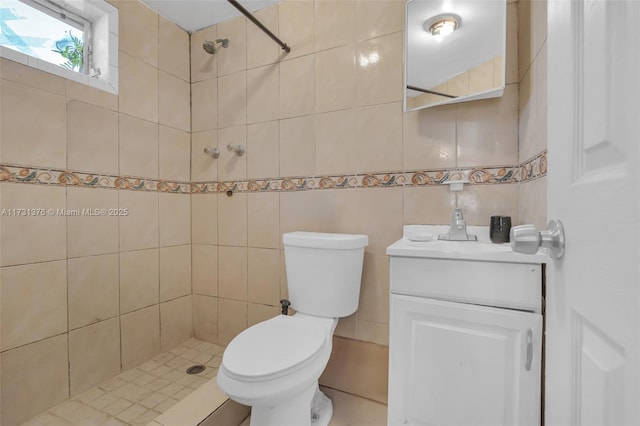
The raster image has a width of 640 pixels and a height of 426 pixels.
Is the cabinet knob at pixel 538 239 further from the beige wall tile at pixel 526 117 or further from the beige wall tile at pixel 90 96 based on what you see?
the beige wall tile at pixel 90 96

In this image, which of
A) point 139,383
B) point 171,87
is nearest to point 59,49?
point 171,87

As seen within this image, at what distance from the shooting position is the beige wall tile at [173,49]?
178 centimetres

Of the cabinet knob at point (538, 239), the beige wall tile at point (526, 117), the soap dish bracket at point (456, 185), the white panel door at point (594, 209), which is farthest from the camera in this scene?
the soap dish bracket at point (456, 185)

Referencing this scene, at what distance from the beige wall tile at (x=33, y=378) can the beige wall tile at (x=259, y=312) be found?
2.86 feet

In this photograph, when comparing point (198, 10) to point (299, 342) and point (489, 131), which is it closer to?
point (489, 131)

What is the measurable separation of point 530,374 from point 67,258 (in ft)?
6.20

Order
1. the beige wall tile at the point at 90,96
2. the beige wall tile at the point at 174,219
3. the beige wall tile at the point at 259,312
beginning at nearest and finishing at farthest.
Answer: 1. the beige wall tile at the point at 90,96
2. the beige wall tile at the point at 259,312
3. the beige wall tile at the point at 174,219

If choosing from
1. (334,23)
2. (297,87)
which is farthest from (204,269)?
(334,23)

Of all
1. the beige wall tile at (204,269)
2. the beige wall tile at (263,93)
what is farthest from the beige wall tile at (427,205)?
the beige wall tile at (204,269)

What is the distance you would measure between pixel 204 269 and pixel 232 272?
0.80 ft

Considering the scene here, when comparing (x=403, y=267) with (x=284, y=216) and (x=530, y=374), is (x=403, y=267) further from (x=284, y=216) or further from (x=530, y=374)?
(x=284, y=216)

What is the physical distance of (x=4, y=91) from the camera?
117 centimetres

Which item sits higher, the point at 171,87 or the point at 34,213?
the point at 171,87

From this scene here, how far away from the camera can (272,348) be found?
3.42ft
